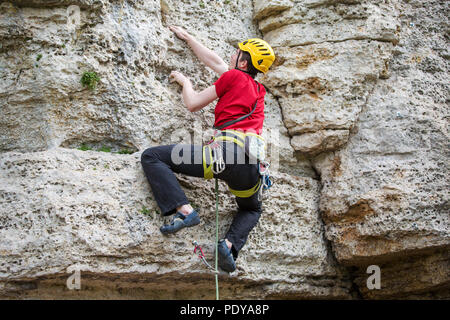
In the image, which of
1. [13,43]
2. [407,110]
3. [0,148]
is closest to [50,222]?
[0,148]

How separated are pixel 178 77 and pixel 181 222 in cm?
142

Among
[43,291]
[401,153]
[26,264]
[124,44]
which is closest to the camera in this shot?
[26,264]

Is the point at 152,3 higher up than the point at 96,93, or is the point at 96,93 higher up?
the point at 152,3

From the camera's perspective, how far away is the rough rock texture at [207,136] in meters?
4.04

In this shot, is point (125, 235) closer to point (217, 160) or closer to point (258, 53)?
point (217, 160)

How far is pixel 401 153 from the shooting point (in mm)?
4766

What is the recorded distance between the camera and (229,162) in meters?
Result: 4.02

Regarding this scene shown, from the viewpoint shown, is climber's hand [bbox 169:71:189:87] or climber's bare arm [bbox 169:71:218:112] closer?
climber's bare arm [bbox 169:71:218:112]

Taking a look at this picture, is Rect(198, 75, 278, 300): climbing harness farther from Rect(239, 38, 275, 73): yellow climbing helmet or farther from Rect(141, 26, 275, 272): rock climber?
Rect(239, 38, 275, 73): yellow climbing helmet

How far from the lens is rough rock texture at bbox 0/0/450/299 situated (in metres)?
4.04

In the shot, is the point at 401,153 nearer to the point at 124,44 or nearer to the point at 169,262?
the point at 169,262

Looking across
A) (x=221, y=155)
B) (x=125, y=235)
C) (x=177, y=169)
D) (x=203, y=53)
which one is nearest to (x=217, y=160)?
(x=221, y=155)

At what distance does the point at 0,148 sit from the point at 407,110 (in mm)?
3820

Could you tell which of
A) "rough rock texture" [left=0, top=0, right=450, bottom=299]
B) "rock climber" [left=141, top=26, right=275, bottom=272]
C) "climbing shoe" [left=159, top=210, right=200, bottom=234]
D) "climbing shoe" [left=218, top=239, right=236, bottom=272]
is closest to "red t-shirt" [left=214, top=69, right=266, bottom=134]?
"rock climber" [left=141, top=26, right=275, bottom=272]
